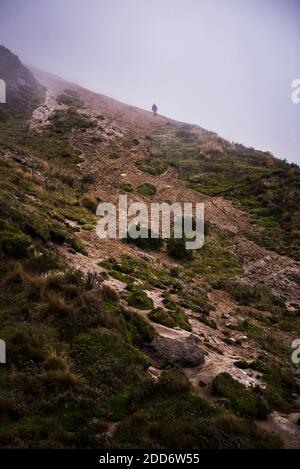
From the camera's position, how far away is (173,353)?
10453 millimetres

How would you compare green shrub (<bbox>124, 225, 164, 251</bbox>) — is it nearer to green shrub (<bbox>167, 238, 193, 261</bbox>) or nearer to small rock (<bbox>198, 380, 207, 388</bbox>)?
green shrub (<bbox>167, 238, 193, 261</bbox>)

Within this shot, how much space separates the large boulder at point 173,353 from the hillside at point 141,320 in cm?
4

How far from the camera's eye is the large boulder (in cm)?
1020

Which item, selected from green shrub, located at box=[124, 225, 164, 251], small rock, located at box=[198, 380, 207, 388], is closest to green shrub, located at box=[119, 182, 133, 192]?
green shrub, located at box=[124, 225, 164, 251]

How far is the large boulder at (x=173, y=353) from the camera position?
1020cm

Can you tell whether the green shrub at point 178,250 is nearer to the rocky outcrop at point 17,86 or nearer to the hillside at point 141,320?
the hillside at point 141,320

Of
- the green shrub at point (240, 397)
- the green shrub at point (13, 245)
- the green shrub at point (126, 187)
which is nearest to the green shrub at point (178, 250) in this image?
the green shrub at point (126, 187)

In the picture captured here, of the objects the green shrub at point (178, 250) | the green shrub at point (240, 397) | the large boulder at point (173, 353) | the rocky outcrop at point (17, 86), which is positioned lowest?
the green shrub at point (240, 397)

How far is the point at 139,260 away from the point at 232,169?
24.7 metres

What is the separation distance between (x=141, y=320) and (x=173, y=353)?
1.47m

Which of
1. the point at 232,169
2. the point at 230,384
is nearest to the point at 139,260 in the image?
the point at 230,384

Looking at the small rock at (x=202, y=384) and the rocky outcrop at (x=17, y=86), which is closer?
the small rock at (x=202, y=384)

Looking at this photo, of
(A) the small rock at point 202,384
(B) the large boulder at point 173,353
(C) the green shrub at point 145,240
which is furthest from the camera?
(C) the green shrub at point 145,240
